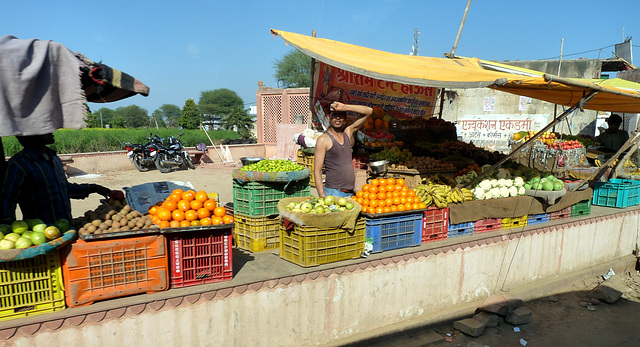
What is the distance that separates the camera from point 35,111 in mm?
2648

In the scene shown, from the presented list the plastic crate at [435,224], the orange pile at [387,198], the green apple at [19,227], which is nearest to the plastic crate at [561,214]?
the plastic crate at [435,224]

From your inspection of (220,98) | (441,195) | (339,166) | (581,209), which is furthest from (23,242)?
(220,98)

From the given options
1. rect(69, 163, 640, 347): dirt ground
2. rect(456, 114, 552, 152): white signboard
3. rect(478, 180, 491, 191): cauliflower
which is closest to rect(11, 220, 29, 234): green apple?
rect(69, 163, 640, 347): dirt ground

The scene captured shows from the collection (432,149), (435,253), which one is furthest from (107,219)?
(432,149)

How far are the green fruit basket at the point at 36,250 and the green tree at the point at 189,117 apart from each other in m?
47.0

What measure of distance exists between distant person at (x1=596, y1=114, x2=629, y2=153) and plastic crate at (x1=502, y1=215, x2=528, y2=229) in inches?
192

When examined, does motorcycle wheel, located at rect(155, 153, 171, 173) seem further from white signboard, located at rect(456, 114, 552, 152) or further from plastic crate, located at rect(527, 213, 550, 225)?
white signboard, located at rect(456, 114, 552, 152)

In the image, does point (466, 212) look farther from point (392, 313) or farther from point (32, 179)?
point (32, 179)

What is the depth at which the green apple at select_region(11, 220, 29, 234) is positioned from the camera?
3.05m

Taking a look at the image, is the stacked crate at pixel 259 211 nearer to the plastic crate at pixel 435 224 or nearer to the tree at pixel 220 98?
the plastic crate at pixel 435 224

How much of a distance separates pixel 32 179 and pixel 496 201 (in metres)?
5.48

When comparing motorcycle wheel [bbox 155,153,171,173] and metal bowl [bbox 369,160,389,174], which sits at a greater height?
metal bowl [bbox 369,160,389,174]

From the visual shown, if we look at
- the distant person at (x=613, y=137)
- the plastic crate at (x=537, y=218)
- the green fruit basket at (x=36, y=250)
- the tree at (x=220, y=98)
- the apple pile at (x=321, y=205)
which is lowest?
the plastic crate at (x=537, y=218)

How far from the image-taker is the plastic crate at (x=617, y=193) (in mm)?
7590
